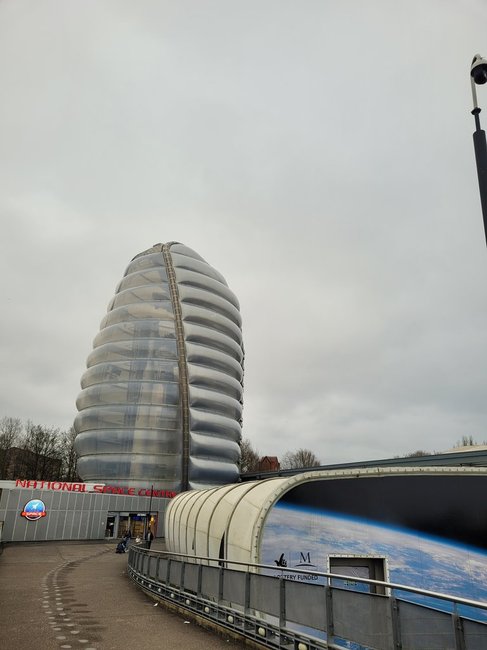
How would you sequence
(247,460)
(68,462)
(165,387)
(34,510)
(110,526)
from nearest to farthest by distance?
(34,510), (110,526), (165,387), (68,462), (247,460)

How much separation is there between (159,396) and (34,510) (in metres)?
22.3

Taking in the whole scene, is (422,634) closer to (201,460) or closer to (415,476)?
(415,476)

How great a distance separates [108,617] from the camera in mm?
13258

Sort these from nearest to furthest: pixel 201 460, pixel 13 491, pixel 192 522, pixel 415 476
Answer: pixel 415 476 < pixel 192 522 < pixel 13 491 < pixel 201 460

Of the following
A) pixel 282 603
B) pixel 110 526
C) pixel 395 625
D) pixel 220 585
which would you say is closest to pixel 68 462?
pixel 110 526

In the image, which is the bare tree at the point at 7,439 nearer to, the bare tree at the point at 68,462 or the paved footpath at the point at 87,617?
the bare tree at the point at 68,462

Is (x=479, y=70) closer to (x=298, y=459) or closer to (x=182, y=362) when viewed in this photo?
(x=182, y=362)

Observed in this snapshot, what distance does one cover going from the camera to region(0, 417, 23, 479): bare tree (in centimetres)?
7444

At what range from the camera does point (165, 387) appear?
66.1 m

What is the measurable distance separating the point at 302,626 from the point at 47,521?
43605 mm

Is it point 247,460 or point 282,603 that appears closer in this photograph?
point 282,603

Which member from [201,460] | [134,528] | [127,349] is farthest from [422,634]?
[127,349]

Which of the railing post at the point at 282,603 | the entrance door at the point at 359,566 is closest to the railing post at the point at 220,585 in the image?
the railing post at the point at 282,603

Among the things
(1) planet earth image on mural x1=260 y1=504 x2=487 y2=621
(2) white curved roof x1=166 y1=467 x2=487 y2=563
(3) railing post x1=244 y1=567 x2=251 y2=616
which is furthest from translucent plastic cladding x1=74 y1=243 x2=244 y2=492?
(3) railing post x1=244 y1=567 x2=251 y2=616
